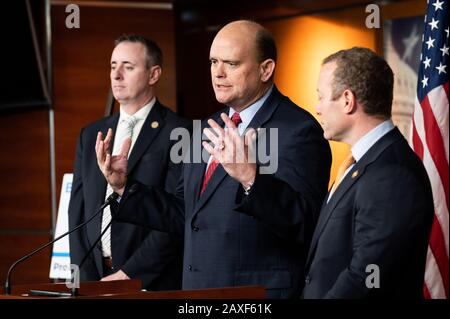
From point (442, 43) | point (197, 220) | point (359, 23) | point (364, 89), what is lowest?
point (197, 220)

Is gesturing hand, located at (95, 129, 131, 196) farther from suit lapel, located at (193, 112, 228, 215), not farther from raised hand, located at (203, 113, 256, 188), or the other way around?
raised hand, located at (203, 113, 256, 188)

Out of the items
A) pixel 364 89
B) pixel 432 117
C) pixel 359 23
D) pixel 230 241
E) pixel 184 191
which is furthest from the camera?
pixel 359 23

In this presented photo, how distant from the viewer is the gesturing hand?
3.73 m

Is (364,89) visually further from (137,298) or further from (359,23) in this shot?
(359,23)

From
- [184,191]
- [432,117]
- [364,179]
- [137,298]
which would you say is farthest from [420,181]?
[432,117]

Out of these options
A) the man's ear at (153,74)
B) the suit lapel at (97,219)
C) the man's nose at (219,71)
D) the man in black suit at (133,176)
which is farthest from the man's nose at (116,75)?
the man's nose at (219,71)

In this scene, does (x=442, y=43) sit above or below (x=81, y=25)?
below

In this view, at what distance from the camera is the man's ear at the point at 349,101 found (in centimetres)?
300

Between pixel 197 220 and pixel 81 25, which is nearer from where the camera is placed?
pixel 197 220

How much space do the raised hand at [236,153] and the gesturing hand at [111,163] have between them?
0.66 m

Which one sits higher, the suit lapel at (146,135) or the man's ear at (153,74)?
the man's ear at (153,74)

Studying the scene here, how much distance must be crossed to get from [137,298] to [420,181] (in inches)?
37.4

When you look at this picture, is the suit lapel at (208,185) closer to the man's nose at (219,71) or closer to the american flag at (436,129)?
the man's nose at (219,71)

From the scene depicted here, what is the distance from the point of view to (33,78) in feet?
23.8
